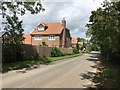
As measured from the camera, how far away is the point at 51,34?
62.1 metres

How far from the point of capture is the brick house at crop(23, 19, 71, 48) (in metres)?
61.9

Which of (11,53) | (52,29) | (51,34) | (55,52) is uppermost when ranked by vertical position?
(52,29)

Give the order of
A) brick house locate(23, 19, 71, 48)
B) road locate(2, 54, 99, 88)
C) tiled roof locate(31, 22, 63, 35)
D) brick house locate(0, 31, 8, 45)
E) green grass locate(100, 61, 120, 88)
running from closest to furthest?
road locate(2, 54, 99, 88), green grass locate(100, 61, 120, 88), brick house locate(0, 31, 8, 45), brick house locate(23, 19, 71, 48), tiled roof locate(31, 22, 63, 35)

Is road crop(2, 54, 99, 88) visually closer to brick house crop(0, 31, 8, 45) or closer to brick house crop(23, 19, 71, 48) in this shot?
brick house crop(0, 31, 8, 45)

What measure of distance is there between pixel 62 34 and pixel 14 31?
3779cm

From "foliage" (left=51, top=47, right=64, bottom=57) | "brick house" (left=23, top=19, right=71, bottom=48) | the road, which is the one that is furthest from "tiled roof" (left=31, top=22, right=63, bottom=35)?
the road

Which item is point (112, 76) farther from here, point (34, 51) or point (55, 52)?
point (55, 52)

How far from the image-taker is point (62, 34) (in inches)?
2514

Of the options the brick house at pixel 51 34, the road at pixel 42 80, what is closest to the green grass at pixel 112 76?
the road at pixel 42 80

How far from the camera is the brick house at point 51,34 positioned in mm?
61906

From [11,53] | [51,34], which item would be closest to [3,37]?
[11,53]

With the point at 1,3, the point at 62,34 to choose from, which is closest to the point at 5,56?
the point at 1,3

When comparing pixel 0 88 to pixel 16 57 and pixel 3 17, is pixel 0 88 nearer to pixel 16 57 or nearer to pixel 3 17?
pixel 3 17

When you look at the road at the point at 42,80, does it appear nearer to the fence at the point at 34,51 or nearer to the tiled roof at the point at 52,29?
the fence at the point at 34,51
